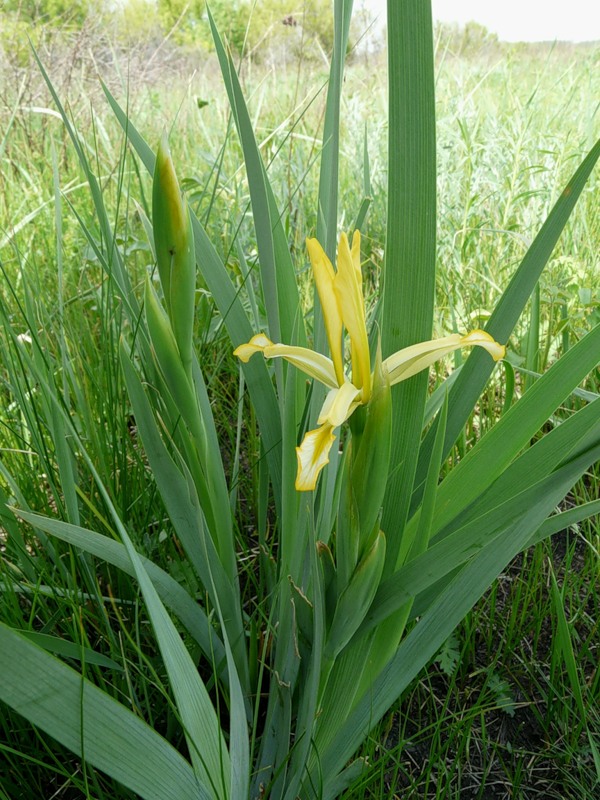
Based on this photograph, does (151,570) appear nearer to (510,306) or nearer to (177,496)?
(177,496)

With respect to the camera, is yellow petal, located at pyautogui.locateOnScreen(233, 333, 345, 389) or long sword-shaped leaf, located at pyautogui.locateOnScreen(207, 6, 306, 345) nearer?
yellow petal, located at pyautogui.locateOnScreen(233, 333, 345, 389)

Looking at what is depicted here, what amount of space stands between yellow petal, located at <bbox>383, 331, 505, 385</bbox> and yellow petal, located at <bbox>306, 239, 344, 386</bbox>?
0.12 ft

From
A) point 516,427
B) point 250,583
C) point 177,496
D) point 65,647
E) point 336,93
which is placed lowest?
point 250,583

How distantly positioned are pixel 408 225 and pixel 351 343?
0.13 meters

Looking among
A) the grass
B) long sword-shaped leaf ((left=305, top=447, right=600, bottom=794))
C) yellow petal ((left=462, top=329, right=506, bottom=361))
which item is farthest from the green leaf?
yellow petal ((left=462, top=329, right=506, bottom=361))

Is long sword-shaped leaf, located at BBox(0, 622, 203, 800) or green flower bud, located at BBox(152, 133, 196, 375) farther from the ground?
green flower bud, located at BBox(152, 133, 196, 375)

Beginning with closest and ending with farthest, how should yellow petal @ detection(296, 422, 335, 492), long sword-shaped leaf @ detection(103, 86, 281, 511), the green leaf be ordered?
yellow petal @ detection(296, 422, 335, 492) → the green leaf → long sword-shaped leaf @ detection(103, 86, 281, 511)

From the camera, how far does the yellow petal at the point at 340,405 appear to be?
1.36ft

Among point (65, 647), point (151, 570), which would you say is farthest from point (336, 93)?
point (65, 647)

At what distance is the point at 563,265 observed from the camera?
55.8 inches

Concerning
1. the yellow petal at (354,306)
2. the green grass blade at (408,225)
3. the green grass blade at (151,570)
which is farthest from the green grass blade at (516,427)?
the green grass blade at (151,570)

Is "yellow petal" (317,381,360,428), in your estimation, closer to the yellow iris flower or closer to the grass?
the yellow iris flower

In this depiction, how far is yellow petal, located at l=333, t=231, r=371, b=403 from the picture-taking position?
1.46ft

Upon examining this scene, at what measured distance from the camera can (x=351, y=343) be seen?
482mm
